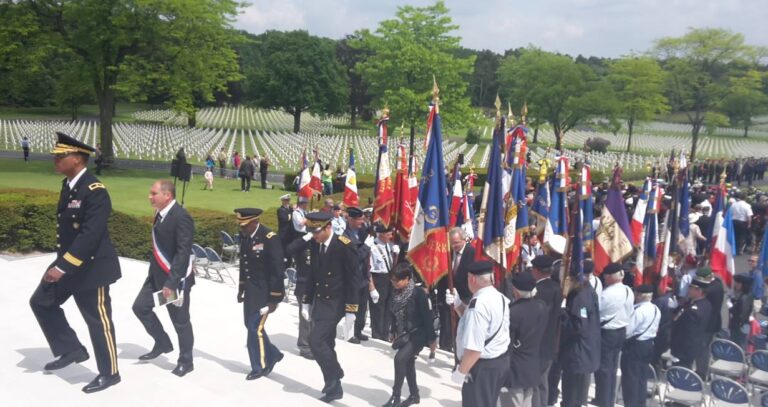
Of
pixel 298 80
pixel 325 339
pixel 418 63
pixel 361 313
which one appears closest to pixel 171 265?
pixel 325 339

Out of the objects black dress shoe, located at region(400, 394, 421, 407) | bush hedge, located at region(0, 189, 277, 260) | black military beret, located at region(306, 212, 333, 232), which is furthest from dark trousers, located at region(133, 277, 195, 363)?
bush hedge, located at region(0, 189, 277, 260)

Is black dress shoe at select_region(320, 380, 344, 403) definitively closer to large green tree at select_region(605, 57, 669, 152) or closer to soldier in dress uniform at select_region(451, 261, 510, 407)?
soldier in dress uniform at select_region(451, 261, 510, 407)

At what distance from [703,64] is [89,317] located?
59.6 meters

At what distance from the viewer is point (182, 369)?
22.9 ft

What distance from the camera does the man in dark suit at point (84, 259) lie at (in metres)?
5.89

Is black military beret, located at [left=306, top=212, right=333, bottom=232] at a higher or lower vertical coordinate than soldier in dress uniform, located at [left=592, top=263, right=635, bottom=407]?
higher

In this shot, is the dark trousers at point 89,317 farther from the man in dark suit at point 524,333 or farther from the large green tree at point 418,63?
the large green tree at point 418,63

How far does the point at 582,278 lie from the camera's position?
7438mm

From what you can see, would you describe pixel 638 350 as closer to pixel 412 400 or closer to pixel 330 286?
pixel 412 400

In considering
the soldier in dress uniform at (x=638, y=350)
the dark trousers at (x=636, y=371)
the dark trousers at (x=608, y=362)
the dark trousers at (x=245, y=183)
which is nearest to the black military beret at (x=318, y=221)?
→ the dark trousers at (x=608, y=362)

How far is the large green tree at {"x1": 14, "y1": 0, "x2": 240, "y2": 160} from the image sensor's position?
32.7 meters

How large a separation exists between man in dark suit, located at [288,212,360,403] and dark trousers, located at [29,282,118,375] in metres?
1.95

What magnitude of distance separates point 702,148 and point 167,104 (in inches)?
2055

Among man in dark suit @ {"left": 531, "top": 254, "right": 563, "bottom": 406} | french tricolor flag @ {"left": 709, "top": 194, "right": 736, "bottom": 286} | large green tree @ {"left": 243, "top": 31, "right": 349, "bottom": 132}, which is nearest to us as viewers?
man in dark suit @ {"left": 531, "top": 254, "right": 563, "bottom": 406}
